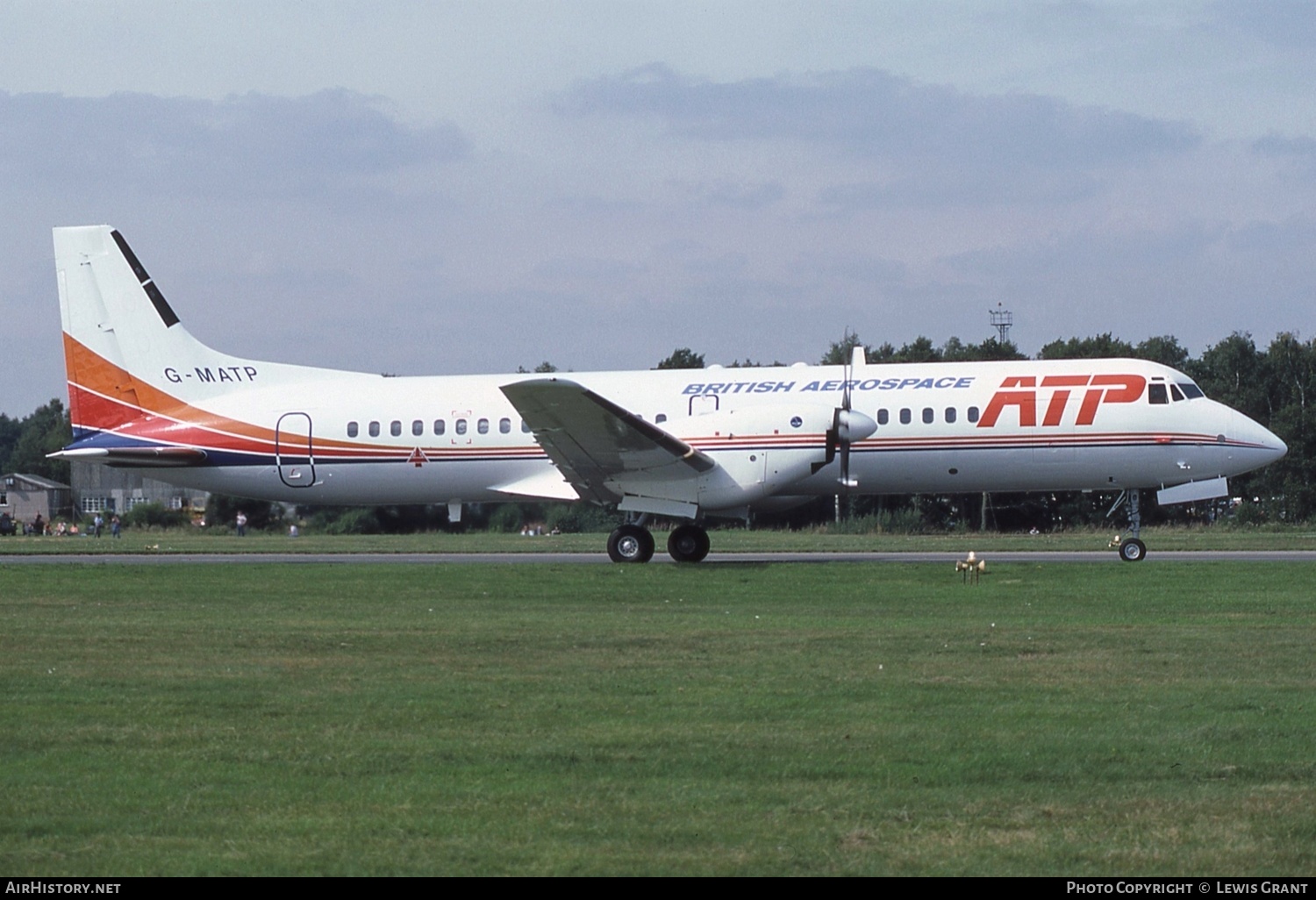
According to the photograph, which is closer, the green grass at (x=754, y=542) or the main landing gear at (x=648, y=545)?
the main landing gear at (x=648, y=545)

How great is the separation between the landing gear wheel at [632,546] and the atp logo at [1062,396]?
6863 mm

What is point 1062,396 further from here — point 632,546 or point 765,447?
point 632,546

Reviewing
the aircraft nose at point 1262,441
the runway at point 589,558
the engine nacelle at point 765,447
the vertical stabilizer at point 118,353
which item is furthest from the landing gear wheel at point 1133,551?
the vertical stabilizer at point 118,353

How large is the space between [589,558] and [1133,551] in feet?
37.2

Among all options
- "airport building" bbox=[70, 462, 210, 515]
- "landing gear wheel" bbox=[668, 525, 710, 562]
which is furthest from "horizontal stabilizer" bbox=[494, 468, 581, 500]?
"airport building" bbox=[70, 462, 210, 515]

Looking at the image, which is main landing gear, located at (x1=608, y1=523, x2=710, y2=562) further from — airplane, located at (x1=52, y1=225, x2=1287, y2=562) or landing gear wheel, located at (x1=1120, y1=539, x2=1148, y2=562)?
landing gear wheel, located at (x1=1120, y1=539, x2=1148, y2=562)

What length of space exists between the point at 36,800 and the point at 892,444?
69.9 feet

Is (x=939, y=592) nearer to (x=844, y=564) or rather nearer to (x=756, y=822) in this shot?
(x=844, y=564)

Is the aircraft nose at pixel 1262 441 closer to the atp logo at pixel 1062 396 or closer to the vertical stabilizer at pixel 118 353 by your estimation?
the atp logo at pixel 1062 396

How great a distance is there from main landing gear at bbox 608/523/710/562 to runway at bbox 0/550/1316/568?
312mm

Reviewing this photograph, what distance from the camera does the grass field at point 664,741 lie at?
6906mm

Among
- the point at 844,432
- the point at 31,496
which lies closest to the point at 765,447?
the point at 844,432

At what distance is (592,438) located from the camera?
2538cm
